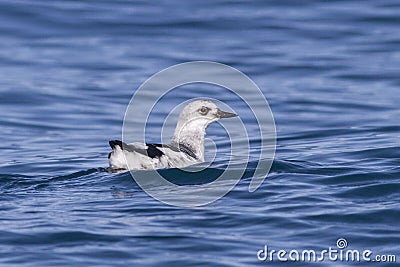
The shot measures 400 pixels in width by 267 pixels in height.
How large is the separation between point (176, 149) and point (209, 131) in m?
4.04

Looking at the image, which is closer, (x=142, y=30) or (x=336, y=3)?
(x=142, y=30)

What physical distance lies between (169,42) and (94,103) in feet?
15.0

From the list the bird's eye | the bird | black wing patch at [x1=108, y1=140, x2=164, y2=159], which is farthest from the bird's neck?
black wing patch at [x1=108, y1=140, x2=164, y2=159]

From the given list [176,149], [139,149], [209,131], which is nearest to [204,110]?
[176,149]

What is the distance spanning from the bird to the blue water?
0.79 feet

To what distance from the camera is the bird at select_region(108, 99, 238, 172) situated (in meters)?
11.1

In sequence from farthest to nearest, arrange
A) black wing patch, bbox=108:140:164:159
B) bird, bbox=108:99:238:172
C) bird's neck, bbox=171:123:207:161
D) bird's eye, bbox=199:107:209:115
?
bird's eye, bbox=199:107:209:115 → bird's neck, bbox=171:123:207:161 → bird, bbox=108:99:238:172 → black wing patch, bbox=108:140:164:159

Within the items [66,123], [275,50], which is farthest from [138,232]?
[275,50]

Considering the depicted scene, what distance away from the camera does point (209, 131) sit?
1627 cm

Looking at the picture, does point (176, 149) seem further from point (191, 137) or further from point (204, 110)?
point (204, 110)

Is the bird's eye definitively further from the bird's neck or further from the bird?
the bird's neck

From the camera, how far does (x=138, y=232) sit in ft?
30.5

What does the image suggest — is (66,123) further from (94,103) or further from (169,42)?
(169,42)

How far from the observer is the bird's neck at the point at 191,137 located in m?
12.9
